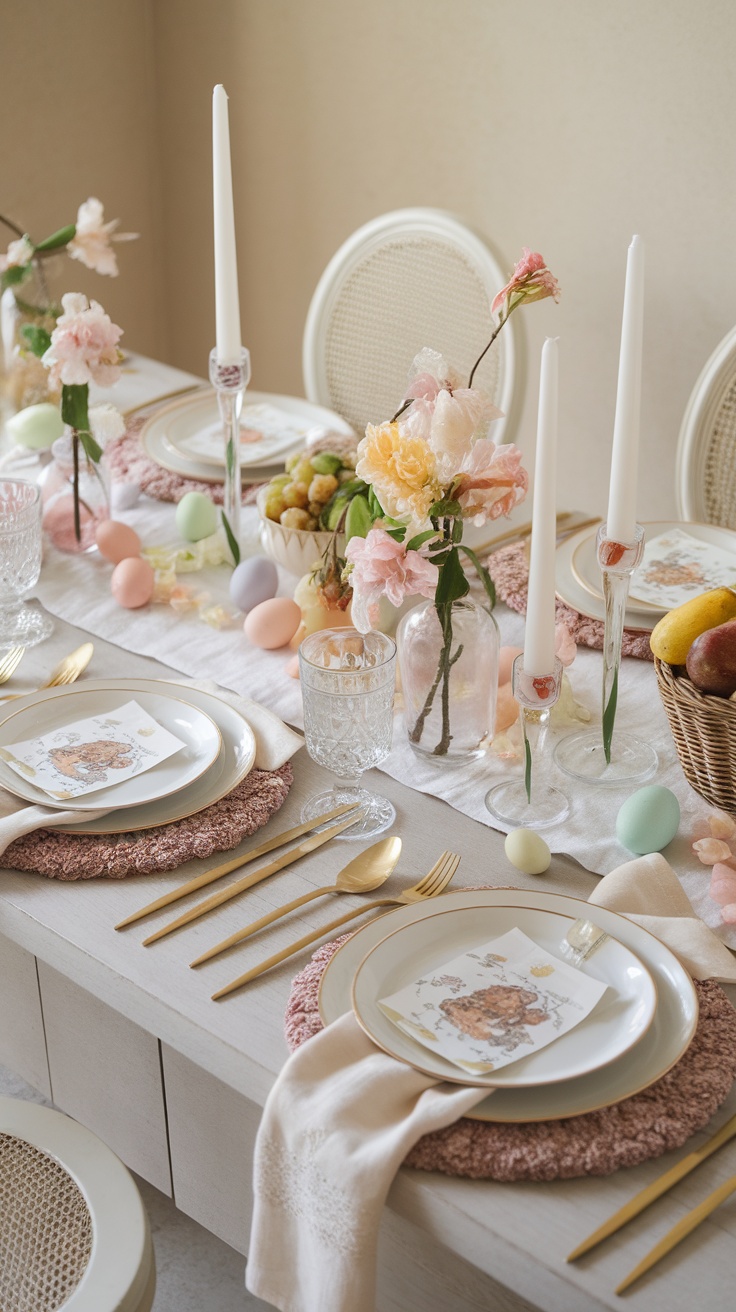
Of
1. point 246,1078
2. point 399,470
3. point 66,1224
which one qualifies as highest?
point 399,470

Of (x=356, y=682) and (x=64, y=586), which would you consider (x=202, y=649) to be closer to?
(x=64, y=586)

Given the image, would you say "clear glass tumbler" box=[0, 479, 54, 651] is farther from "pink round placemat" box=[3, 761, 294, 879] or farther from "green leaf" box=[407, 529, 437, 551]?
"green leaf" box=[407, 529, 437, 551]

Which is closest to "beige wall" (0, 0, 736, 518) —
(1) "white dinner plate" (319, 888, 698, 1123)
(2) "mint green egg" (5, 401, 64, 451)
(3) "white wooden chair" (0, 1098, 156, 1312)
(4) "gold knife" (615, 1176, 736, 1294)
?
(2) "mint green egg" (5, 401, 64, 451)

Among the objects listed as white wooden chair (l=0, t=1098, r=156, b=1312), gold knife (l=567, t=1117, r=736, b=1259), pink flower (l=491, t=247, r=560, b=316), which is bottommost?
white wooden chair (l=0, t=1098, r=156, b=1312)

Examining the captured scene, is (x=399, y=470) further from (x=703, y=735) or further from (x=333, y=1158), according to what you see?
(x=333, y=1158)

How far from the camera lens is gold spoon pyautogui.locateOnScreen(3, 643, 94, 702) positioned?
129cm

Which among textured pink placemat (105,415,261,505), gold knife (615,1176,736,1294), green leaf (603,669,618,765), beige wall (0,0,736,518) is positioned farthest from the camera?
beige wall (0,0,736,518)

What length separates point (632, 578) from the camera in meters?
1.45

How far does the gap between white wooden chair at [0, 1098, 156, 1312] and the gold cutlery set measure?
0.17 meters

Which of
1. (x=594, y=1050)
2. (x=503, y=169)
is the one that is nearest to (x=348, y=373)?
(x=503, y=169)

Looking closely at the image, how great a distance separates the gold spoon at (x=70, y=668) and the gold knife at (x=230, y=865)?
34 cm

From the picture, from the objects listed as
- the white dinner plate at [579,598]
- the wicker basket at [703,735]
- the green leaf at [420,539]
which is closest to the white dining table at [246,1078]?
the wicker basket at [703,735]

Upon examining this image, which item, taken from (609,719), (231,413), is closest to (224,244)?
(231,413)

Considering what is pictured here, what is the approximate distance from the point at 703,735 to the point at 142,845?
46cm
